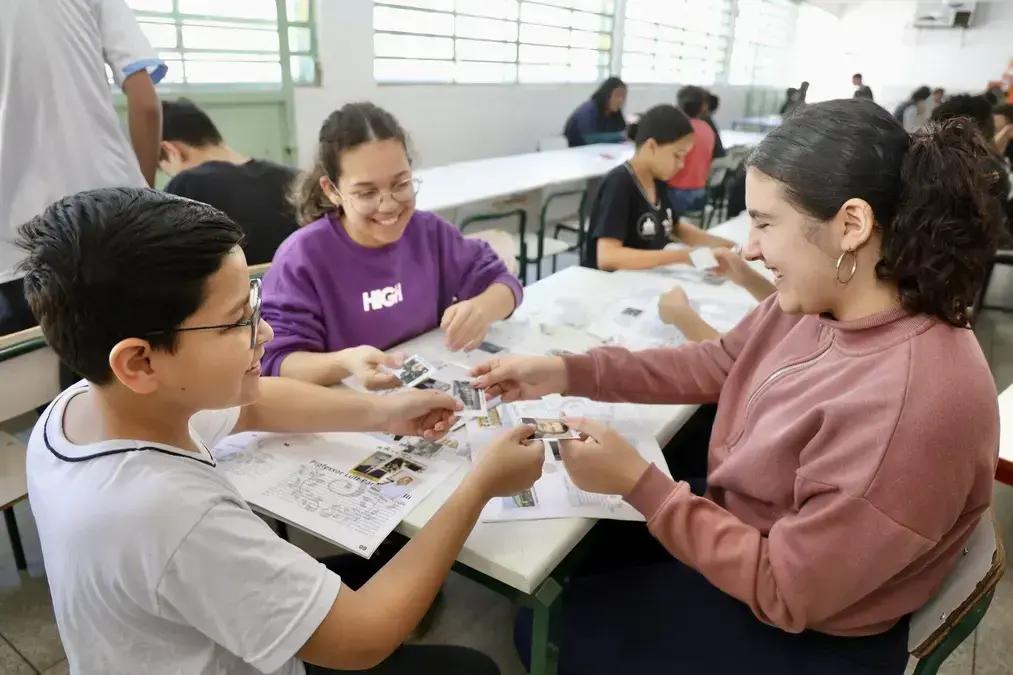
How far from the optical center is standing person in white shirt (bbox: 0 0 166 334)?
6.23 ft

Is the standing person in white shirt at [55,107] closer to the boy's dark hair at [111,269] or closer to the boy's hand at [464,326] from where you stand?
the boy's hand at [464,326]

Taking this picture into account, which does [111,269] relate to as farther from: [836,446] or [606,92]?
[606,92]

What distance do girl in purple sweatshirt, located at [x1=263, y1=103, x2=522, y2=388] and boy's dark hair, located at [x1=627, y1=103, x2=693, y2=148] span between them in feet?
4.09

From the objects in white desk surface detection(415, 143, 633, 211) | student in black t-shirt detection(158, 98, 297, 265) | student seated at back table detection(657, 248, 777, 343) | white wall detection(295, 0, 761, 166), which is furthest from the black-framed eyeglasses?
white wall detection(295, 0, 761, 166)

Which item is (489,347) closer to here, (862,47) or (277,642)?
(277,642)

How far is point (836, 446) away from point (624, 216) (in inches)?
72.2

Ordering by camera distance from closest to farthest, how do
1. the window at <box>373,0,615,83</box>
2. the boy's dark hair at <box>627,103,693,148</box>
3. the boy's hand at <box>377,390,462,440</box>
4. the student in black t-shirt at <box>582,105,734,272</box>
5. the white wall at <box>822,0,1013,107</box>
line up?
1. the boy's hand at <box>377,390,462,440</box>
2. the student in black t-shirt at <box>582,105,734,272</box>
3. the boy's dark hair at <box>627,103,693,148</box>
4. the window at <box>373,0,615,83</box>
5. the white wall at <box>822,0,1013,107</box>

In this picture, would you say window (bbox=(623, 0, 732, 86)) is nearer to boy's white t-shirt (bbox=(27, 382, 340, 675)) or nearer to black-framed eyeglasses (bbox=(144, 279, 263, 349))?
black-framed eyeglasses (bbox=(144, 279, 263, 349))

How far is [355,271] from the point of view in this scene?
1700 mm

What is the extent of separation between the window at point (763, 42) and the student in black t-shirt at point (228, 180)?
10.9 m

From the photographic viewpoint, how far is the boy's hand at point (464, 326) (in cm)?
170

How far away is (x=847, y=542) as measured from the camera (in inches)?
34.1

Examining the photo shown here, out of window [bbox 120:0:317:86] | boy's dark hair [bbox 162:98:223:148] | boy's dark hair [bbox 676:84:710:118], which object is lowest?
boy's dark hair [bbox 162:98:223:148]

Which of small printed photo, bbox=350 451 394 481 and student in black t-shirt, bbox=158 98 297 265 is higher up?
student in black t-shirt, bbox=158 98 297 265
